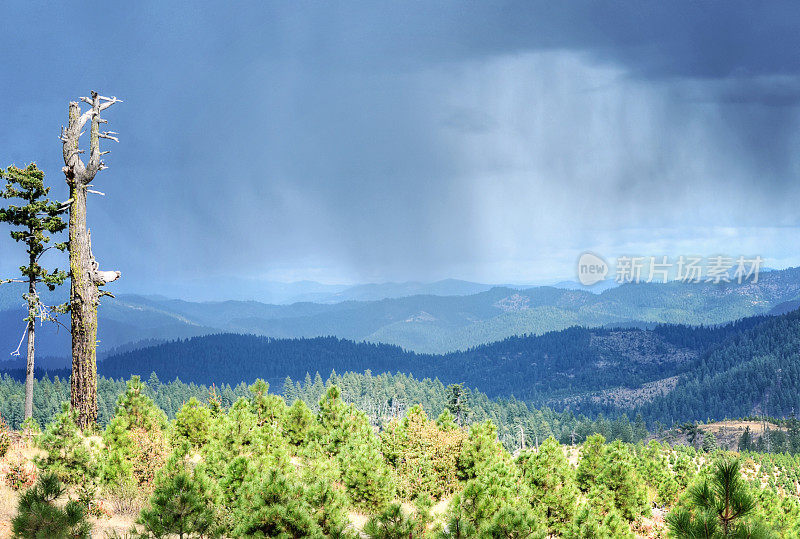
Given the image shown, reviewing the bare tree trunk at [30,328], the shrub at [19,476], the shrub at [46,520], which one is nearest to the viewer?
the shrub at [46,520]

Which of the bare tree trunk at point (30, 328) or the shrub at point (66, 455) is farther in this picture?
the bare tree trunk at point (30, 328)

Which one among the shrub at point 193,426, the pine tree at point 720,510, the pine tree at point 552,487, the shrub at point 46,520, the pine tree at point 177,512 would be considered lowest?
the pine tree at point 552,487

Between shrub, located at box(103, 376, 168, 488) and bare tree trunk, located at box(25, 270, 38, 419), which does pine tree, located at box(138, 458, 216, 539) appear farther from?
bare tree trunk, located at box(25, 270, 38, 419)

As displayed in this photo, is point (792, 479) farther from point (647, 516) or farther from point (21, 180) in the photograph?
point (21, 180)

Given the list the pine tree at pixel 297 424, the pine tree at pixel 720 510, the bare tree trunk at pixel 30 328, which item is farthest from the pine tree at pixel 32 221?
the pine tree at pixel 720 510

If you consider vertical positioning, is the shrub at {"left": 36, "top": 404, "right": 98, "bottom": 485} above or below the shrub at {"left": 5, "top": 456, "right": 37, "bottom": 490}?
above

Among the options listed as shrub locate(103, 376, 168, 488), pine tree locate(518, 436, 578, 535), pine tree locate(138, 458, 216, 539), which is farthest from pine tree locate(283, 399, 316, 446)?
pine tree locate(138, 458, 216, 539)

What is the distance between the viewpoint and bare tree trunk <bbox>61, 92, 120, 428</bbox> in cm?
2711

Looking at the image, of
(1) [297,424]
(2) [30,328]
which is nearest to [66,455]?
(1) [297,424]

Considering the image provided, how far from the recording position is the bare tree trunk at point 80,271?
27109mm

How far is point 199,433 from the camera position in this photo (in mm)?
27969

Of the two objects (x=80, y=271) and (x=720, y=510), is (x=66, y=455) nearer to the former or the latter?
(x=80, y=271)

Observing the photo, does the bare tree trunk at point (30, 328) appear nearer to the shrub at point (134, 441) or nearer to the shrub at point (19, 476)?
the shrub at point (134, 441)

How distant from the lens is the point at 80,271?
2733 centimetres
